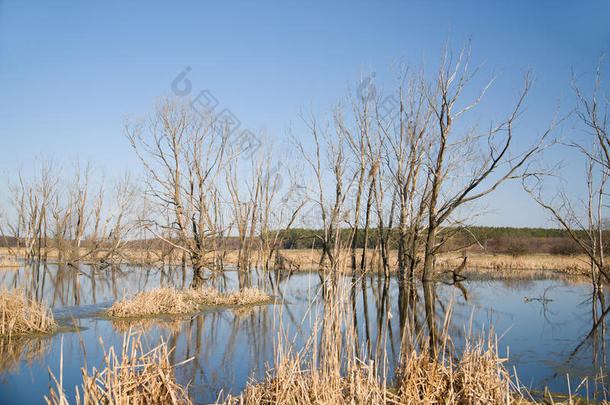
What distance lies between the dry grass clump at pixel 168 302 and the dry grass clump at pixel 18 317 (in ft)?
7.93

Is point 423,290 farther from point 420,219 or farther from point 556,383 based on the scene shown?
point 556,383

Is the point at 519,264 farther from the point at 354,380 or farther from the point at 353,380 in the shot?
the point at 353,380

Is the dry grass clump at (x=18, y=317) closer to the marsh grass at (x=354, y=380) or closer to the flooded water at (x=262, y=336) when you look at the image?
the flooded water at (x=262, y=336)

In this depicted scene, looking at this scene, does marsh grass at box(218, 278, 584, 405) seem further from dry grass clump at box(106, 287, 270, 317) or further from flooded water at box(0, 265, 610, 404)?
dry grass clump at box(106, 287, 270, 317)

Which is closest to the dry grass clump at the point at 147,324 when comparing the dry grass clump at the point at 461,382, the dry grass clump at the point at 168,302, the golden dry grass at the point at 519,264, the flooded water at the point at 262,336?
the flooded water at the point at 262,336

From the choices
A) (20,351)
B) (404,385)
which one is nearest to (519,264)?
(404,385)

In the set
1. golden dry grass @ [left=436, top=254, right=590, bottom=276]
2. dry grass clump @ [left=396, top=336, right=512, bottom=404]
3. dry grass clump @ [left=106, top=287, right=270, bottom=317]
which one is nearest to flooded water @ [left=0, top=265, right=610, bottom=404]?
dry grass clump @ [left=106, top=287, right=270, bottom=317]

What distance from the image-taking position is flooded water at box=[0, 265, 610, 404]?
7395 mm

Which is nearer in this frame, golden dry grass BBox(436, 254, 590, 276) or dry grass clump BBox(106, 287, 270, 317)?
dry grass clump BBox(106, 287, 270, 317)

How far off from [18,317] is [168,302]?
424 cm

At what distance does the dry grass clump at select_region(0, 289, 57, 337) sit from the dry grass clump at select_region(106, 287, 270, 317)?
2418 millimetres

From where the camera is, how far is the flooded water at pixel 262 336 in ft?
24.3

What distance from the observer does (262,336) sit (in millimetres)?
11102

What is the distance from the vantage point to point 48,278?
80.5ft
